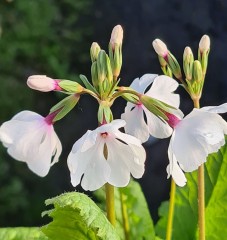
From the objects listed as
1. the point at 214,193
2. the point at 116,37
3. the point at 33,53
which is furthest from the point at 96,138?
the point at 33,53

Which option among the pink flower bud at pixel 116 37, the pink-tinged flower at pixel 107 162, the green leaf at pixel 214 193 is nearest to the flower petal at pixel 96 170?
the pink-tinged flower at pixel 107 162

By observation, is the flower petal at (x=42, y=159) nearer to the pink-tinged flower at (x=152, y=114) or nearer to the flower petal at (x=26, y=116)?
the flower petal at (x=26, y=116)

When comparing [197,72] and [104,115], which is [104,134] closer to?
[104,115]

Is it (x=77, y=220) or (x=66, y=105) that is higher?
(x=66, y=105)

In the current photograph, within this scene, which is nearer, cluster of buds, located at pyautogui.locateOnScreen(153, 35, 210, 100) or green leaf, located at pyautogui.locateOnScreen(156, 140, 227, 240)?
cluster of buds, located at pyautogui.locateOnScreen(153, 35, 210, 100)

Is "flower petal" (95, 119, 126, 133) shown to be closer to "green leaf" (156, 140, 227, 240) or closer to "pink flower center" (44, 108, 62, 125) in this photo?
"pink flower center" (44, 108, 62, 125)

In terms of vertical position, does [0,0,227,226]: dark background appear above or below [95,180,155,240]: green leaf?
below

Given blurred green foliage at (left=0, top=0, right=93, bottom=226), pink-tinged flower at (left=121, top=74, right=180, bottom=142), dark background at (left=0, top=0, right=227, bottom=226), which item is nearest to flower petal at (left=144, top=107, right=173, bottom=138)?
pink-tinged flower at (left=121, top=74, right=180, bottom=142)
